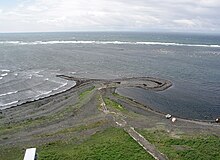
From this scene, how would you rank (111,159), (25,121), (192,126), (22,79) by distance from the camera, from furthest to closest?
1. (22,79)
2. (25,121)
3. (192,126)
4. (111,159)

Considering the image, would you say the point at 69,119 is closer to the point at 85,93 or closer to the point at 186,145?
the point at 85,93

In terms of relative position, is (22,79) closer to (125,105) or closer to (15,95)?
(15,95)

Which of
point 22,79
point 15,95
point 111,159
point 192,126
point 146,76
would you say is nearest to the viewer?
point 111,159

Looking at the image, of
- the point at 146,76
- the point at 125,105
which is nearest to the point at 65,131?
the point at 125,105

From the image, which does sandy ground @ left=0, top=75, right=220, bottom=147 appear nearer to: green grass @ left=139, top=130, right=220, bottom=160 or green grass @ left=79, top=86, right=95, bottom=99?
green grass @ left=79, top=86, right=95, bottom=99

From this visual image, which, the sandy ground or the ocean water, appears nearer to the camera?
the sandy ground

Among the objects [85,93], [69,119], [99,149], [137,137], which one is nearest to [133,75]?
[85,93]

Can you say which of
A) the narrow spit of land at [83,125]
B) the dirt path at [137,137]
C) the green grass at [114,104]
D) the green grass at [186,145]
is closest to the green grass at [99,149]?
the narrow spit of land at [83,125]

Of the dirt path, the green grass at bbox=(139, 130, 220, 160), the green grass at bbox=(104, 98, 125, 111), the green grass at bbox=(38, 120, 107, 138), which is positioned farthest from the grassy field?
the green grass at bbox=(104, 98, 125, 111)
